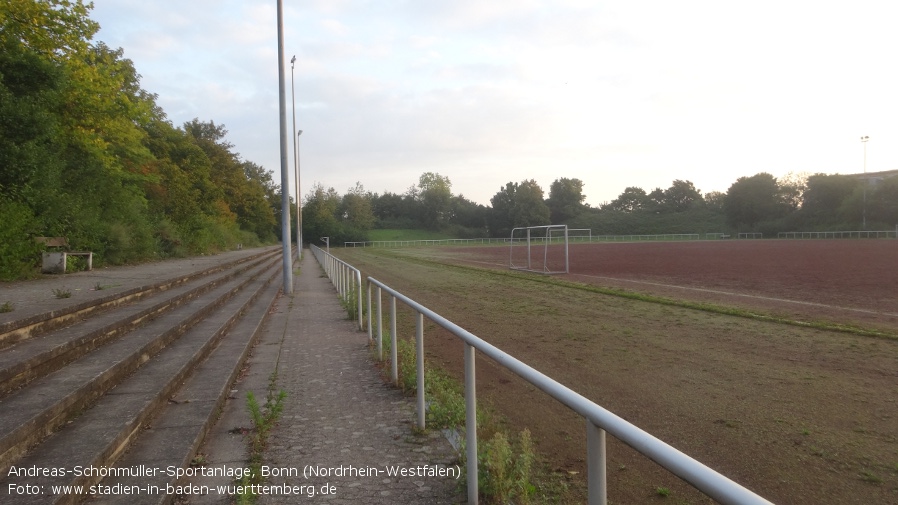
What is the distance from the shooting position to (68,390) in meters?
4.12

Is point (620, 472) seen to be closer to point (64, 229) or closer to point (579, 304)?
point (579, 304)

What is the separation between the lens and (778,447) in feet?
13.8

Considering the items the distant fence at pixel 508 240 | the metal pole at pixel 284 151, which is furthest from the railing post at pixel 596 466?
the distant fence at pixel 508 240

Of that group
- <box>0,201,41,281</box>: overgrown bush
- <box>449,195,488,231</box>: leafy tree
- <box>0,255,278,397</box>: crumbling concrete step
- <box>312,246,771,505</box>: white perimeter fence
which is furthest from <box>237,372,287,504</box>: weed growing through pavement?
<box>449,195,488,231</box>: leafy tree

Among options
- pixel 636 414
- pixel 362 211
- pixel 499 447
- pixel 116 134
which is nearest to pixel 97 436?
pixel 499 447

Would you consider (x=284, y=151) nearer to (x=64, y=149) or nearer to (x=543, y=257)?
(x=64, y=149)

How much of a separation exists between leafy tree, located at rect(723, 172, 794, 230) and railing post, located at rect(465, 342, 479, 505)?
269ft

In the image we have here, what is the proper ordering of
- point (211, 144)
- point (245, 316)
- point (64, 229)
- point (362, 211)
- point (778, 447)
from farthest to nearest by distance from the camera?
point (362, 211) → point (211, 144) → point (64, 229) → point (245, 316) → point (778, 447)

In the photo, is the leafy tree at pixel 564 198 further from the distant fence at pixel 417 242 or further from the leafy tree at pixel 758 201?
the leafy tree at pixel 758 201

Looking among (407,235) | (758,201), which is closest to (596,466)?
(758,201)

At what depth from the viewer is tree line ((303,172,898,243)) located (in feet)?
216

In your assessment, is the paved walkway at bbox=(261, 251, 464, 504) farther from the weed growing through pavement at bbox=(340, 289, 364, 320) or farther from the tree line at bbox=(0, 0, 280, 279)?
the tree line at bbox=(0, 0, 280, 279)

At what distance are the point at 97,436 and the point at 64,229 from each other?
13274 mm

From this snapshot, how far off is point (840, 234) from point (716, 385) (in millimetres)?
65310
